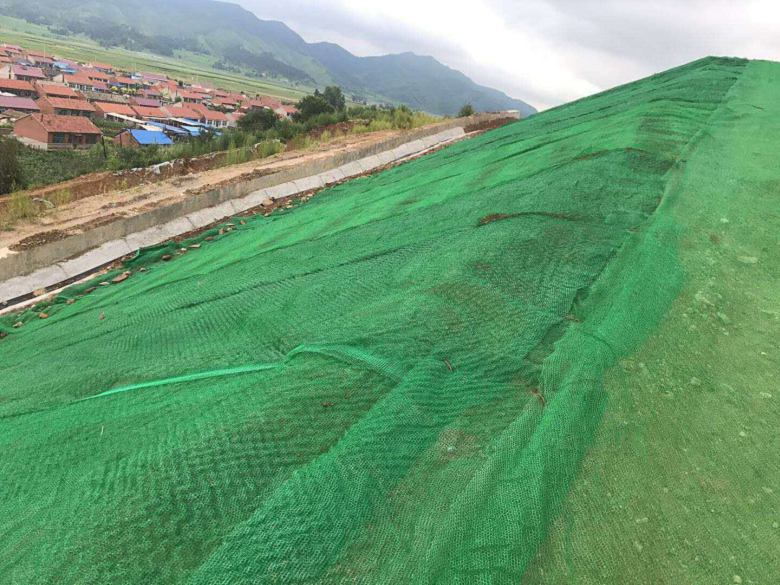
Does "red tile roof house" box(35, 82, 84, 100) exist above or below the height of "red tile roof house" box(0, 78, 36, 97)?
above

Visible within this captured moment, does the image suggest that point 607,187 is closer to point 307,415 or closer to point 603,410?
point 603,410

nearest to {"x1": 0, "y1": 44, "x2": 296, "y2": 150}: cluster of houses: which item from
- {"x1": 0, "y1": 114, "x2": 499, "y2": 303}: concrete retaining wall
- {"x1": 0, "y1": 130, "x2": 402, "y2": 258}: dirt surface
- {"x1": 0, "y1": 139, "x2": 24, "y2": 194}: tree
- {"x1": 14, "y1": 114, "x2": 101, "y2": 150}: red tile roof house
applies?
{"x1": 14, "y1": 114, "x2": 101, "y2": 150}: red tile roof house

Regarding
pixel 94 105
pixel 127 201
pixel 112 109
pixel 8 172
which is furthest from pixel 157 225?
pixel 112 109

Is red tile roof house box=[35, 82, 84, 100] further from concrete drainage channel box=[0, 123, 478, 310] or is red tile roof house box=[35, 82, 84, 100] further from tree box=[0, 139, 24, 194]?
concrete drainage channel box=[0, 123, 478, 310]

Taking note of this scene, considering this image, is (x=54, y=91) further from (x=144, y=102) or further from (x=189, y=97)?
(x=189, y=97)

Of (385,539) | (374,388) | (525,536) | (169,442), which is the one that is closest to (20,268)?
(169,442)
